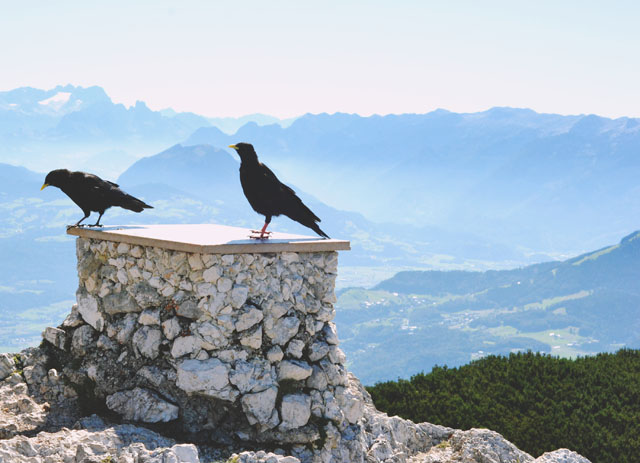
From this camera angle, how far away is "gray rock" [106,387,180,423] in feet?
29.2

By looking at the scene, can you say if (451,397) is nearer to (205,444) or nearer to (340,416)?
(340,416)

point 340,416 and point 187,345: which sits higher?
point 187,345

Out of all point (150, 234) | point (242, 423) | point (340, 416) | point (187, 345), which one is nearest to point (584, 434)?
point (340, 416)

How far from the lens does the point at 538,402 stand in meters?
13.2

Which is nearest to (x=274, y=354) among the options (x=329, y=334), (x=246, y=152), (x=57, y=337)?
(x=329, y=334)

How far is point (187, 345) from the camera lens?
29.3 feet

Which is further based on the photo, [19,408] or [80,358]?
[80,358]

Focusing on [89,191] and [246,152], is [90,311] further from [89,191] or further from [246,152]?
[246,152]

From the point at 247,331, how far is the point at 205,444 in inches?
60.0

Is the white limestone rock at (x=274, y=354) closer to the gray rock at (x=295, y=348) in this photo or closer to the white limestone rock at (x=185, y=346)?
the gray rock at (x=295, y=348)

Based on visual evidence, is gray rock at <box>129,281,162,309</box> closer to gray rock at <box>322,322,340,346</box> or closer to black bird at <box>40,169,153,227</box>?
black bird at <box>40,169,153,227</box>

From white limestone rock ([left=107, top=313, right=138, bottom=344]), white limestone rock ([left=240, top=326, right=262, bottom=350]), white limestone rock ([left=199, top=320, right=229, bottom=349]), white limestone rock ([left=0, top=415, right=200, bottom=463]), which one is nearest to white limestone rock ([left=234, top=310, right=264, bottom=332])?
white limestone rock ([left=240, top=326, right=262, bottom=350])

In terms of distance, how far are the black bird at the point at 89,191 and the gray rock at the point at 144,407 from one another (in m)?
2.97

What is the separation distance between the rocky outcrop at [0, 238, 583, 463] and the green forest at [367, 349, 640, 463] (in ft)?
6.44
